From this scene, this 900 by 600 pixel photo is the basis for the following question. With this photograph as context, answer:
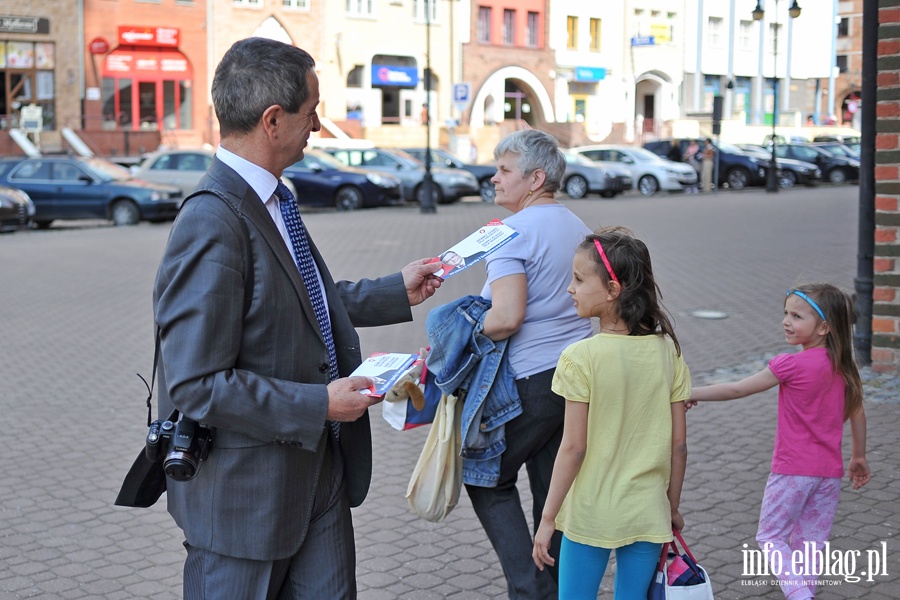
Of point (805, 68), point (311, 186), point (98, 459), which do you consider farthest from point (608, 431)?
point (805, 68)

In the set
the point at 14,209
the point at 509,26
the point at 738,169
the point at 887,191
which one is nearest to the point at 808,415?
the point at 887,191

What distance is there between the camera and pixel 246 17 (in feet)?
148

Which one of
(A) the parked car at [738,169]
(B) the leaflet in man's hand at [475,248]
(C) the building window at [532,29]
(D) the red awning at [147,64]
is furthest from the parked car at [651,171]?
(B) the leaflet in man's hand at [475,248]

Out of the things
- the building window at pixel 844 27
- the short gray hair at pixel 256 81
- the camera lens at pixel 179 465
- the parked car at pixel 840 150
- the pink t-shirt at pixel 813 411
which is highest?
the building window at pixel 844 27

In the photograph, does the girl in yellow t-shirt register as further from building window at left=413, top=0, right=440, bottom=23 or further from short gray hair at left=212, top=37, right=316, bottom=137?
building window at left=413, top=0, right=440, bottom=23

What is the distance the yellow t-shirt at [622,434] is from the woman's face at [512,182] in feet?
2.88

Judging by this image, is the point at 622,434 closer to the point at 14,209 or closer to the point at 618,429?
the point at 618,429

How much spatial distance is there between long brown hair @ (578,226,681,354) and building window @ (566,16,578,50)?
55.9 meters

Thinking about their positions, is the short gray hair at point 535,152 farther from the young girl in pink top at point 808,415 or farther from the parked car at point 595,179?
the parked car at point 595,179

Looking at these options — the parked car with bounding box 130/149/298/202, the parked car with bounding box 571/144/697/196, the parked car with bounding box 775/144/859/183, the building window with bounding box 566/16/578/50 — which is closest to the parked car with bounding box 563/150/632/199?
the parked car with bounding box 571/144/697/196

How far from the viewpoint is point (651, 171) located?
31844 millimetres

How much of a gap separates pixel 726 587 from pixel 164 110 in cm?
4245

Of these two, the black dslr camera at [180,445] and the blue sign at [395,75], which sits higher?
the blue sign at [395,75]

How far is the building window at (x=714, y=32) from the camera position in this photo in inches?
2456
